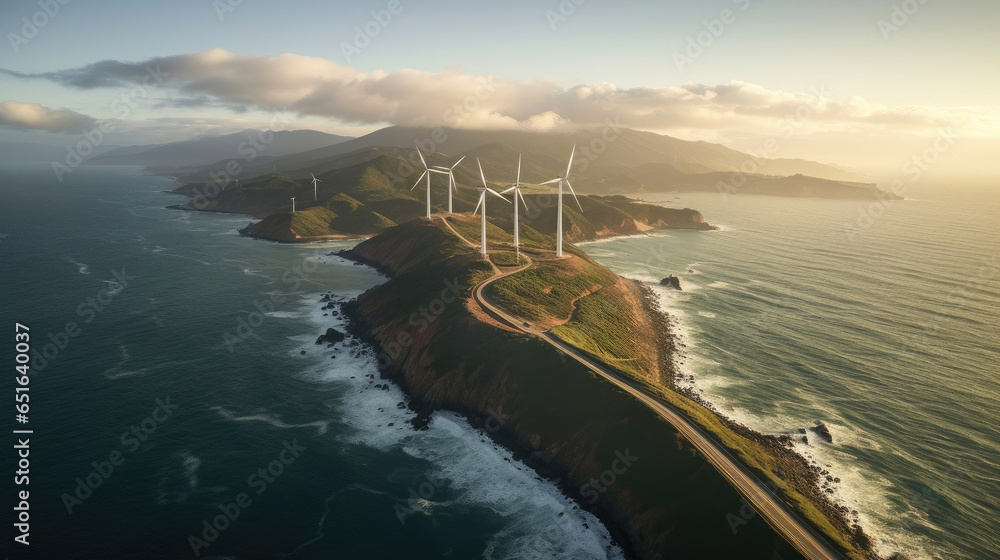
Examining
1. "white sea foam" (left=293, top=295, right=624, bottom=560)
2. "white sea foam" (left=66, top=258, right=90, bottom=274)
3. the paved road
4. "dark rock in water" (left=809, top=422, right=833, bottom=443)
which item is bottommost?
"white sea foam" (left=66, top=258, right=90, bottom=274)

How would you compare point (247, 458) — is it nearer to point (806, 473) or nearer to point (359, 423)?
point (359, 423)

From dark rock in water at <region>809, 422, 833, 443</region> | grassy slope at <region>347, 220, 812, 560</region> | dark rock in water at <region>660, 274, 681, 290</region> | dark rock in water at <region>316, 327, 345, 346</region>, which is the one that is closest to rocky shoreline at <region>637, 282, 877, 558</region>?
dark rock in water at <region>809, 422, 833, 443</region>

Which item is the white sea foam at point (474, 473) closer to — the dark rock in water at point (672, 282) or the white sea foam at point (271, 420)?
the white sea foam at point (271, 420)

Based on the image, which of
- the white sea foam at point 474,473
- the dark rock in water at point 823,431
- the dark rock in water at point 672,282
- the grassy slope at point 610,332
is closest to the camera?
the white sea foam at point 474,473

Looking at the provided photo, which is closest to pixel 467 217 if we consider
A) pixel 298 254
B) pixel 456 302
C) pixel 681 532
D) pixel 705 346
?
pixel 298 254

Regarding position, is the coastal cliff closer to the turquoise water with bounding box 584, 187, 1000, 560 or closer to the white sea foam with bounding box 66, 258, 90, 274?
the turquoise water with bounding box 584, 187, 1000, 560

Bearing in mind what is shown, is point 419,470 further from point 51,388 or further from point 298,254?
point 298,254

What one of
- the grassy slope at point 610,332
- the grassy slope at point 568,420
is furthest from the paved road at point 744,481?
the grassy slope at point 568,420
